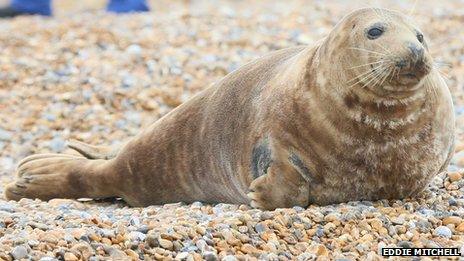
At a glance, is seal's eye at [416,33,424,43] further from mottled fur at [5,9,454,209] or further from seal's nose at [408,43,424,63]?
seal's nose at [408,43,424,63]

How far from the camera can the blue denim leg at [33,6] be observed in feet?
47.1

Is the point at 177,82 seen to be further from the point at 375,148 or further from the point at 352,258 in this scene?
the point at 352,258

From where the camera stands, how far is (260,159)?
18.2 feet

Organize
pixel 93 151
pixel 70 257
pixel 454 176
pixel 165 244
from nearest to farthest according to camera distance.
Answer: pixel 70 257
pixel 165 244
pixel 454 176
pixel 93 151

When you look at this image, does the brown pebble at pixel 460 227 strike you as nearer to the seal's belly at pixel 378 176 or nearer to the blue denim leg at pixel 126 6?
the seal's belly at pixel 378 176

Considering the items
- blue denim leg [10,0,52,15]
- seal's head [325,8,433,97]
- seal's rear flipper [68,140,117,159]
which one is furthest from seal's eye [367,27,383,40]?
blue denim leg [10,0,52,15]

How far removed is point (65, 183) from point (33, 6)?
818 centimetres

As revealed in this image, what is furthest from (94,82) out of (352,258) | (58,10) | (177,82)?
(58,10)

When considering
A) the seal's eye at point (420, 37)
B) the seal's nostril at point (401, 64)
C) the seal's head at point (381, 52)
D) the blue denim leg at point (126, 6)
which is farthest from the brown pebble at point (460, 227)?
the blue denim leg at point (126, 6)

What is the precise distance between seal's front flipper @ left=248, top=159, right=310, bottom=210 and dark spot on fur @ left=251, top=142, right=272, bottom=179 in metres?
0.06

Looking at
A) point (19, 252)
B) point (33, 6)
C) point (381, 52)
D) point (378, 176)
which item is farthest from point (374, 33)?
point (33, 6)

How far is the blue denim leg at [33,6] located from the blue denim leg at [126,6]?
82 cm

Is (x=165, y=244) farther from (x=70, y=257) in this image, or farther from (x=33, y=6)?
(x=33, y=6)

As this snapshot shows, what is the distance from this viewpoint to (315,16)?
12344 millimetres
